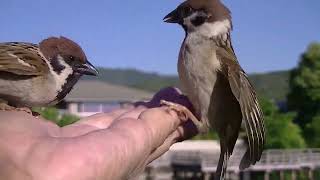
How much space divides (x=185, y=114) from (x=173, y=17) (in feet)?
1.68

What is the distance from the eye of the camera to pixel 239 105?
2879mm

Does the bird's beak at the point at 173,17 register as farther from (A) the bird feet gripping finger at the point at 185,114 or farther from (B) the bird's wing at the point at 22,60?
(B) the bird's wing at the point at 22,60

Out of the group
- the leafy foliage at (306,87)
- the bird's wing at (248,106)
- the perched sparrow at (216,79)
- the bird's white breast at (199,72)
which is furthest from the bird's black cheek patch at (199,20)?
the leafy foliage at (306,87)

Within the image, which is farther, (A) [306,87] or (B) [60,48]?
(A) [306,87]

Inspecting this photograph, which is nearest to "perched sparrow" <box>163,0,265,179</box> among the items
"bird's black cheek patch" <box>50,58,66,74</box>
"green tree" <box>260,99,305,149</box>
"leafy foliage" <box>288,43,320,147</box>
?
"bird's black cheek patch" <box>50,58,66,74</box>

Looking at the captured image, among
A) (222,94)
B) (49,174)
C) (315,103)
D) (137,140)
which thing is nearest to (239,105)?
(222,94)

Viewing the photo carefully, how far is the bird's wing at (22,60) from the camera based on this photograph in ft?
9.71

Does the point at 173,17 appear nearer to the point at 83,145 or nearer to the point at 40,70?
the point at 40,70

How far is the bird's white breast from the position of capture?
2803 millimetres

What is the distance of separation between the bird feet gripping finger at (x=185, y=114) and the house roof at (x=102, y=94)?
25861 mm

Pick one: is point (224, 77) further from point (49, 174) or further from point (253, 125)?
point (49, 174)

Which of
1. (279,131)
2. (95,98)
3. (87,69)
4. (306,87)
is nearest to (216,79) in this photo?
(87,69)

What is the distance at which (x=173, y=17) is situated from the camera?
3.04 metres

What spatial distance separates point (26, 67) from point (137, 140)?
3.06 feet
